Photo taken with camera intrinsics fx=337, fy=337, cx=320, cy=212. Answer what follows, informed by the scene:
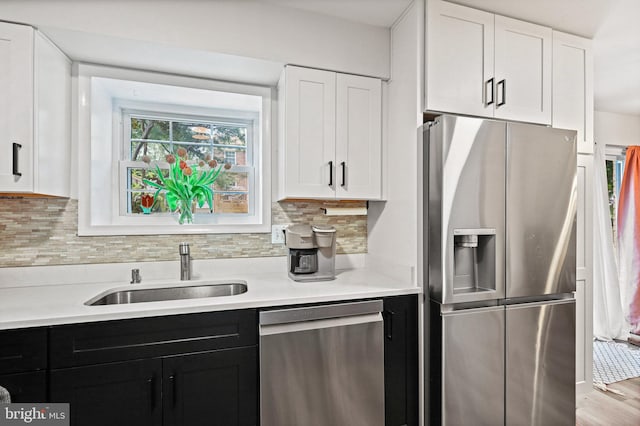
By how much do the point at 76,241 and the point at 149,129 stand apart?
0.78 metres

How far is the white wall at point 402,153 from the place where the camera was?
1815 mm

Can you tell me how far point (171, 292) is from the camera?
189 cm

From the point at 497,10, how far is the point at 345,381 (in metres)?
2.16

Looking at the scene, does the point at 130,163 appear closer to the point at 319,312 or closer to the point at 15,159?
the point at 15,159

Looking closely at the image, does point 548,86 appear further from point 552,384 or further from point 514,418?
point 514,418

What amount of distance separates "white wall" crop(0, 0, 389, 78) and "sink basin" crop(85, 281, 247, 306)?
128cm

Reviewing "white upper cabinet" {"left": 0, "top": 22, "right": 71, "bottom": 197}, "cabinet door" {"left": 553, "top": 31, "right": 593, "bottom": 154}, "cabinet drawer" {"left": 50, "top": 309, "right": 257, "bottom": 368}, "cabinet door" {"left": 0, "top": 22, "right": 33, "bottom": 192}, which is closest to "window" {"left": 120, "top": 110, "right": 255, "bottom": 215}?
"white upper cabinet" {"left": 0, "top": 22, "right": 71, "bottom": 197}

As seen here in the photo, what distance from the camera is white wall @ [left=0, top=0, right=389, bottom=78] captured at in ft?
5.12

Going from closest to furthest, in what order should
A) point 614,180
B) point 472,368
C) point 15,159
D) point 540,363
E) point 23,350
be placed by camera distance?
point 23,350, point 15,159, point 472,368, point 540,363, point 614,180

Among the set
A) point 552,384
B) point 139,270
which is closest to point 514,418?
point 552,384

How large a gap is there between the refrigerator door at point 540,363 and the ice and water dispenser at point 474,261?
0.63 feet

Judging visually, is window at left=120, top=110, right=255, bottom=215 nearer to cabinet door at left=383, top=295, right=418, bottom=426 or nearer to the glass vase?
the glass vase

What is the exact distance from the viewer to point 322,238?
1929 millimetres

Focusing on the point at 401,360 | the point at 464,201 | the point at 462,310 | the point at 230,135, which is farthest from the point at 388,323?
the point at 230,135
